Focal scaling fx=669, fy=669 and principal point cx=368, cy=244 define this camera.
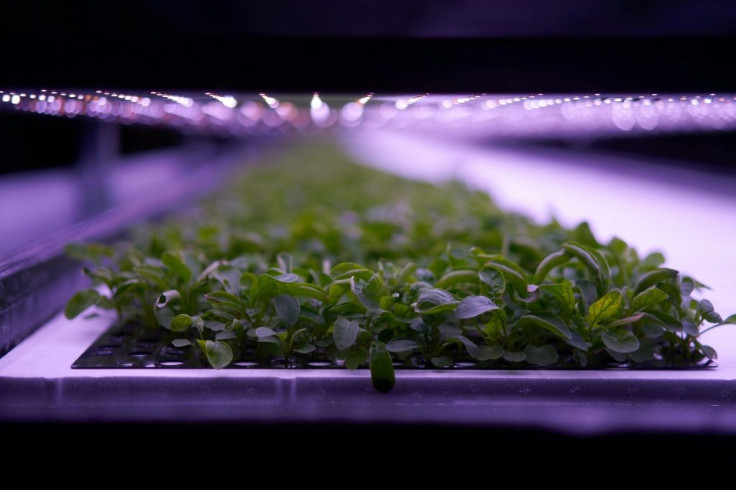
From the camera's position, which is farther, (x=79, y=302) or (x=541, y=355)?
(x=79, y=302)

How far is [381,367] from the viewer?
0.99 meters

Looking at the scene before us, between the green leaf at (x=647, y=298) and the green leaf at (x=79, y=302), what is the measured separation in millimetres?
970

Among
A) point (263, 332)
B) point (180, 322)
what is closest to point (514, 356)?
point (263, 332)

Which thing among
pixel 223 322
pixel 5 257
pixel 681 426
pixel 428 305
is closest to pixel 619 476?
pixel 681 426

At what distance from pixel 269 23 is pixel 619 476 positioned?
2.80 feet

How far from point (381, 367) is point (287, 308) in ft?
0.64

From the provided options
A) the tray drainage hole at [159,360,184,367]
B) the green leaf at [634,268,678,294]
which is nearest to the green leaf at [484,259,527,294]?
the green leaf at [634,268,678,294]

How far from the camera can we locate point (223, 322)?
1165 millimetres

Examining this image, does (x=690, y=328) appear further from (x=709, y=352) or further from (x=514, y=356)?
(x=514, y=356)

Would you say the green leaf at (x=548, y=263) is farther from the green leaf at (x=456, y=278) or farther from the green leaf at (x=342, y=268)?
the green leaf at (x=342, y=268)

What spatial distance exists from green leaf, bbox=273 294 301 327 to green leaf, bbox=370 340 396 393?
0.15 meters

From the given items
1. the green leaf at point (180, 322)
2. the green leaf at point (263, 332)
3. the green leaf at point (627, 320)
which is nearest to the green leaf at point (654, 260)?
the green leaf at point (627, 320)

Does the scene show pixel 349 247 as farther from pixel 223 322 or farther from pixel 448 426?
pixel 448 426

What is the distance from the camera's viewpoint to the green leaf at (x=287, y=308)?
1.07 metres
